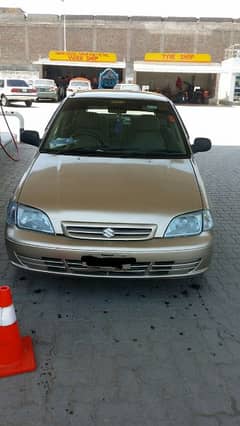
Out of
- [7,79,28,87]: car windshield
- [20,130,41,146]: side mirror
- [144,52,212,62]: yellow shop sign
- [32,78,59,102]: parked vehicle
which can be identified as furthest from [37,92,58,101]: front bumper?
[20,130,41,146]: side mirror

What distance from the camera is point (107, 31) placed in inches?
2036

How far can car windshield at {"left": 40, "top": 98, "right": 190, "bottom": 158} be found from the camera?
4211mm

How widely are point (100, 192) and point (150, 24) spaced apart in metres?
53.2

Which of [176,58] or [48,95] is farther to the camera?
[176,58]

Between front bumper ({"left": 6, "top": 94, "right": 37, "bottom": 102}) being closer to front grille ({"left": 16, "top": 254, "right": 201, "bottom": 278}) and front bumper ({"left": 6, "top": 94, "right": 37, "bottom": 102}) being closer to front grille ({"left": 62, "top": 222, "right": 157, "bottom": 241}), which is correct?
front grille ({"left": 16, "top": 254, "right": 201, "bottom": 278})

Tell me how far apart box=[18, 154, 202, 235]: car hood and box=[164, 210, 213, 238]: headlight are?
0.05 meters

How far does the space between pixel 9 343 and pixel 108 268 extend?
903mm

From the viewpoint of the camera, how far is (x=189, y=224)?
3.25m

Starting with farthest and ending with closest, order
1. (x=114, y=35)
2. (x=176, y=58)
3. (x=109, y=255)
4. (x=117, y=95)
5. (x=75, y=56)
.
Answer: (x=114, y=35) → (x=75, y=56) → (x=176, y=58) → (x=117, y=95) → (x=109, y=255)

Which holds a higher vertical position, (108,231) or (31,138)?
(31,138)

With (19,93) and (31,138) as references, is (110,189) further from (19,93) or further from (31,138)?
(19,93)

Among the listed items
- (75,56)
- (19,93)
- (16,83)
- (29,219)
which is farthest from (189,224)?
(75,56)

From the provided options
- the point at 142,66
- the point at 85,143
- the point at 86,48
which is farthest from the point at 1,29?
the point at 85,143

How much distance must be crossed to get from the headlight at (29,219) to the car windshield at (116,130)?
1.02 m
